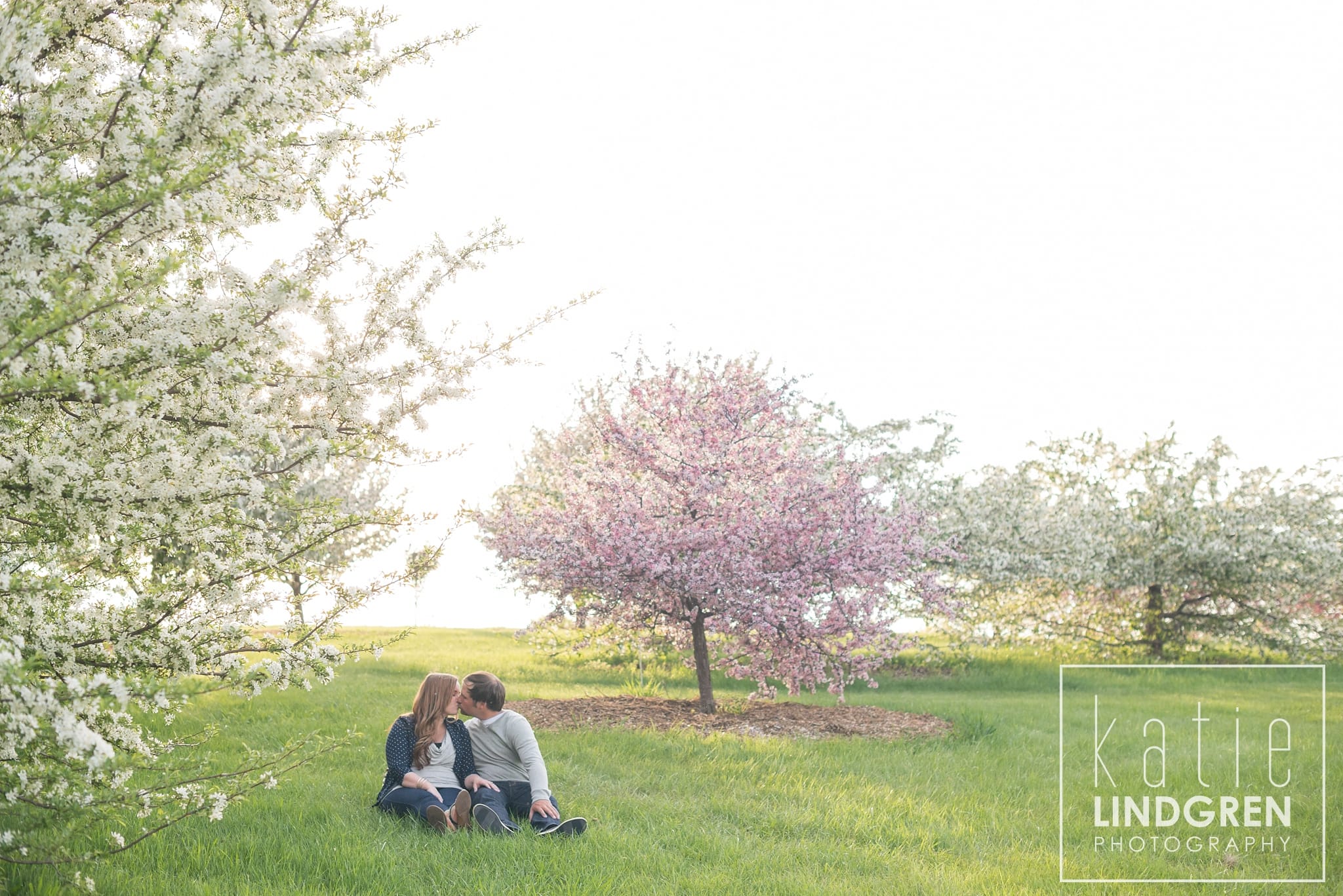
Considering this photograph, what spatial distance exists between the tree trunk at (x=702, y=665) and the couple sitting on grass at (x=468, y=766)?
5348mm

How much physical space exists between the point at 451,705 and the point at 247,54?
457 centimetres

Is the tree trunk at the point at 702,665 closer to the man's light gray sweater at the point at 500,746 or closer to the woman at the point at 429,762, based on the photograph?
the man's light gray sweater at the point at 500,746

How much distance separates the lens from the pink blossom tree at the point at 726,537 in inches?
441

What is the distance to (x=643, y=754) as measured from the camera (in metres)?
9.57

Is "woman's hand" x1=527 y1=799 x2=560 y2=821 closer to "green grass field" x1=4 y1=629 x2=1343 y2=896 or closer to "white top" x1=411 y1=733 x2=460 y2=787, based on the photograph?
"green grass field" x1=4 y1=629 x2=1343 y2=896

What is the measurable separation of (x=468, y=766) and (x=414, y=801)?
505 millimetres

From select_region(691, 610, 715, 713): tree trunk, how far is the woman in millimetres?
5651

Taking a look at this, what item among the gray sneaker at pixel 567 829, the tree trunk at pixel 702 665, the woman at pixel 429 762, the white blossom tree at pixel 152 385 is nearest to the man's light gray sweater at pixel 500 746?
the woman at pixel 429 762

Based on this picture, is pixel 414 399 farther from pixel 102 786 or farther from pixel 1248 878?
pixel 1248 878

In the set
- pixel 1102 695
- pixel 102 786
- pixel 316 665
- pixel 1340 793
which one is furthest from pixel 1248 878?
pixel 1102 695

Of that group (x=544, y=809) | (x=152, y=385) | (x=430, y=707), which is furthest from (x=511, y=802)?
(x=152, y=385)

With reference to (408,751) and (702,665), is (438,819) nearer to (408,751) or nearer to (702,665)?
(408,751)

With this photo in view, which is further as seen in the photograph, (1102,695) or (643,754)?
(1102,695)

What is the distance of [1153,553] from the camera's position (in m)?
22.3
